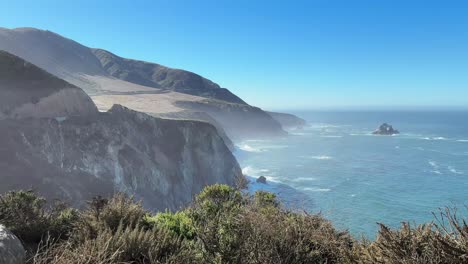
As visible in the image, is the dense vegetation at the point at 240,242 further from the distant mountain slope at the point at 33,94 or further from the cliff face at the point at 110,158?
the distant mountain slope at the point at 33,94

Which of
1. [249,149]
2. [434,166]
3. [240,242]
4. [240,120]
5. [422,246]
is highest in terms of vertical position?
[422,246]

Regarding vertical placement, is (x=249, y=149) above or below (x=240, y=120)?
below

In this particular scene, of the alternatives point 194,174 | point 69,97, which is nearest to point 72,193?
point 69,97

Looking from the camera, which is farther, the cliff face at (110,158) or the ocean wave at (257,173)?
the ocean wave at (257,173)

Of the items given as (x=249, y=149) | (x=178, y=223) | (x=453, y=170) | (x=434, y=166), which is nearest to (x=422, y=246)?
(x=178, y=223)

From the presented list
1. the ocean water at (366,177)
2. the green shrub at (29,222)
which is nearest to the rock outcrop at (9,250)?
the green shrub at (29,222)

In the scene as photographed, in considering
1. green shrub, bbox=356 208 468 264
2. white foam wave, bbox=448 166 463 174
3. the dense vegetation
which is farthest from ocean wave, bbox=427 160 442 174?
green shrub, bbox=356 208 468 264

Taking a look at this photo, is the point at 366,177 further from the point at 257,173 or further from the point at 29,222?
the point at 29,222
